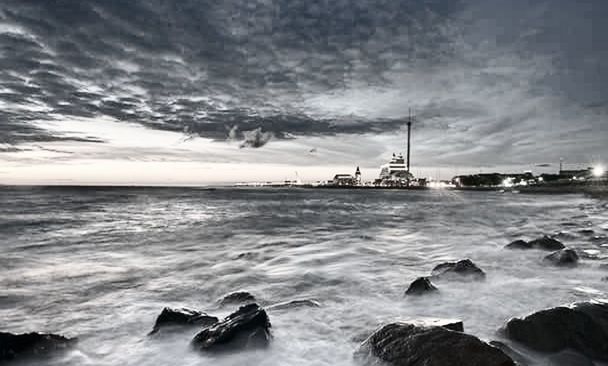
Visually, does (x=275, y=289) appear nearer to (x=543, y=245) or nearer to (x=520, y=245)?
(x=520, y=245)

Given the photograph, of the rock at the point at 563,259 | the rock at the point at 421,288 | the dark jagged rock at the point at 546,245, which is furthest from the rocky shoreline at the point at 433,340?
the dark jagged rock at the point at 546,245

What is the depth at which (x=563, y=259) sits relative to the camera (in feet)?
23.6

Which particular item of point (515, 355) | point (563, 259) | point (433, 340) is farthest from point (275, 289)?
point (563, 259)

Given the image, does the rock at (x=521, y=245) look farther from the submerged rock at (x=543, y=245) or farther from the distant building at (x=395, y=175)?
the distant building at (x=395, y=175)

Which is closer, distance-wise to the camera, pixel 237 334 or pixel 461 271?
pixel 237 334

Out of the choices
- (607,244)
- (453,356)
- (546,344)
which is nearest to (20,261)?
(453,356)

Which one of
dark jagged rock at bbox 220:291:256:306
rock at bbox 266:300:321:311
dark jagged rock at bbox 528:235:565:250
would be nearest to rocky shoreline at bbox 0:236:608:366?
rock at bbox 266:300:321:311

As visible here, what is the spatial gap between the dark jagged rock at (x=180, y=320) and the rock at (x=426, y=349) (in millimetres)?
2186

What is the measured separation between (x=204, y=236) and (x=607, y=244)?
15432 mm

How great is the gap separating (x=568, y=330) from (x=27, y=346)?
6.15 meters

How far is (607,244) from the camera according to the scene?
960 cm

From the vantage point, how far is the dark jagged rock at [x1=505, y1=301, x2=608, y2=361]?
3.38 m

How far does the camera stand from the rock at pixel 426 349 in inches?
111

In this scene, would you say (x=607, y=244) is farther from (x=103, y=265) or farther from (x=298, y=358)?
(x=103, y=265)
